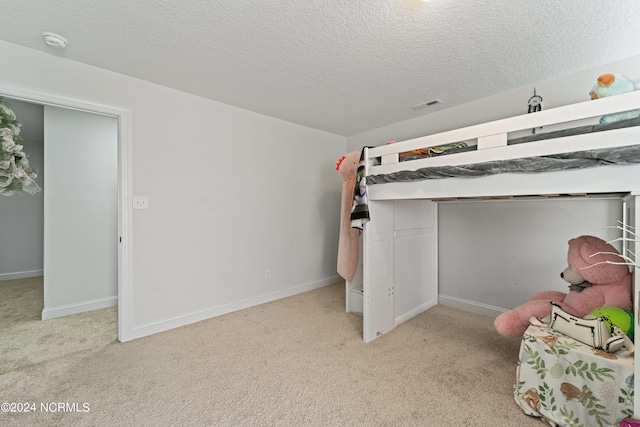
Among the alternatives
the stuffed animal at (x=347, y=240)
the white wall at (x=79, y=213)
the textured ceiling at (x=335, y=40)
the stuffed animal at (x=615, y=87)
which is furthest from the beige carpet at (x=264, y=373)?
the textured ceiling at (x=335, y=40)

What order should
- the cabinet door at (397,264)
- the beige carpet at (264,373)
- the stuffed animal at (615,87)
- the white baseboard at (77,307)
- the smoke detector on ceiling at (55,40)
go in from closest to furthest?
the stuffed animal at (615,87) → the beige carpet at (264,373) → the smoke detector on ceiling at (55,40) → the cabinet door at (397,264) → the white baseboard at (77,307)

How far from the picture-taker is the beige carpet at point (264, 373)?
1.33 metres

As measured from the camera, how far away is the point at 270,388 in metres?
1.53

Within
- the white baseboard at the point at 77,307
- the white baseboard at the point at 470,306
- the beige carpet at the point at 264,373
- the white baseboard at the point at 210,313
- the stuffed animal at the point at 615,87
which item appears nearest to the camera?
the stuffed animal at the point at 615,87

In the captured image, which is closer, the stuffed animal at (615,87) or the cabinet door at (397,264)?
the stuffed animal at (615,87)

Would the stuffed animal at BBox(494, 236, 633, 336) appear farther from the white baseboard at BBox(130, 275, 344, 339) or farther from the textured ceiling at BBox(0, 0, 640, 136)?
the white baseboard at BBox(130, 275, 344, 339)

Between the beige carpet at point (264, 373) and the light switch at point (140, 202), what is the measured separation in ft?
Result: 3.57

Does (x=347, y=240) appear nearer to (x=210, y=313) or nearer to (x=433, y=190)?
(x=433, y=190)

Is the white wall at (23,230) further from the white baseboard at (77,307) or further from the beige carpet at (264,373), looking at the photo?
the white baseboard at (77,307)

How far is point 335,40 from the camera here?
1663mm

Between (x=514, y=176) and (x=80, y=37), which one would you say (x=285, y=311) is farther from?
(x=80, y=37)

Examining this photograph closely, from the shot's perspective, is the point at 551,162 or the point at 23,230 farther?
the point at 23,230

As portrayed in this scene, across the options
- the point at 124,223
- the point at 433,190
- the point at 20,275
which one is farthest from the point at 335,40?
the point at 20,275

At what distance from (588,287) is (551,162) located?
861mm
